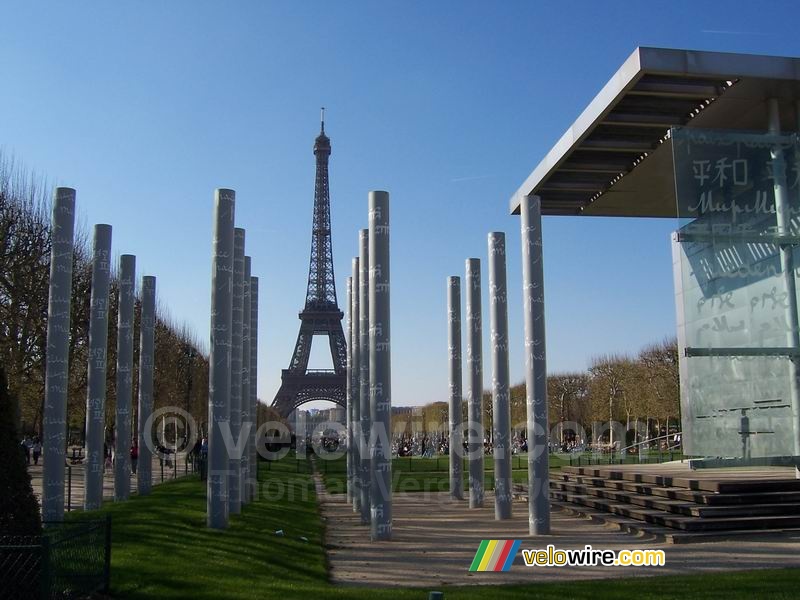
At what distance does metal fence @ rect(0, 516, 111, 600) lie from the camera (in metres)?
8.86

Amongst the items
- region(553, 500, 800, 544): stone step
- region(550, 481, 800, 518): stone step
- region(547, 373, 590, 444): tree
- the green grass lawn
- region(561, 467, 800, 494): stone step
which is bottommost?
region(553, 500, 800, 544): stone step

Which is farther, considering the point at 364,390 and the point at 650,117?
the point at 364,390

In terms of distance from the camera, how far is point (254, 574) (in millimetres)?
12305

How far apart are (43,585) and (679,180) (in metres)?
15.1

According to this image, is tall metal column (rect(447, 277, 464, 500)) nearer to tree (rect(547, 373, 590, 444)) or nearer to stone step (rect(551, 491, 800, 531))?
stone step (rect(551, 491, 800, 531))

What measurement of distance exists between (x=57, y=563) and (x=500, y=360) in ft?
49.5

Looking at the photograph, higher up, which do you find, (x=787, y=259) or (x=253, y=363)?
(x=787, y=259)

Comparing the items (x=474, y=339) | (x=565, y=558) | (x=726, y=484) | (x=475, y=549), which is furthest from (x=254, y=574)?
(x=474, y=339)

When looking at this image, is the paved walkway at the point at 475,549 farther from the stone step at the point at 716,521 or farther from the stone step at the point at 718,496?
the stone step at the point at 718,496

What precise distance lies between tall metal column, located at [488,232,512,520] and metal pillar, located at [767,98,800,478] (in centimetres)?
708

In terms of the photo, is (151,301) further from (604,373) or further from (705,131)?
(604,373)

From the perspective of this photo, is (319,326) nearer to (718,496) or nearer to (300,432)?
(300,432)

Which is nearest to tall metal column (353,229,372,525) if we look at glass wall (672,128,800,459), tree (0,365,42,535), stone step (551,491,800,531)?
stone step (551,491,800,531)

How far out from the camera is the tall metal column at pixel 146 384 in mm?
25062
